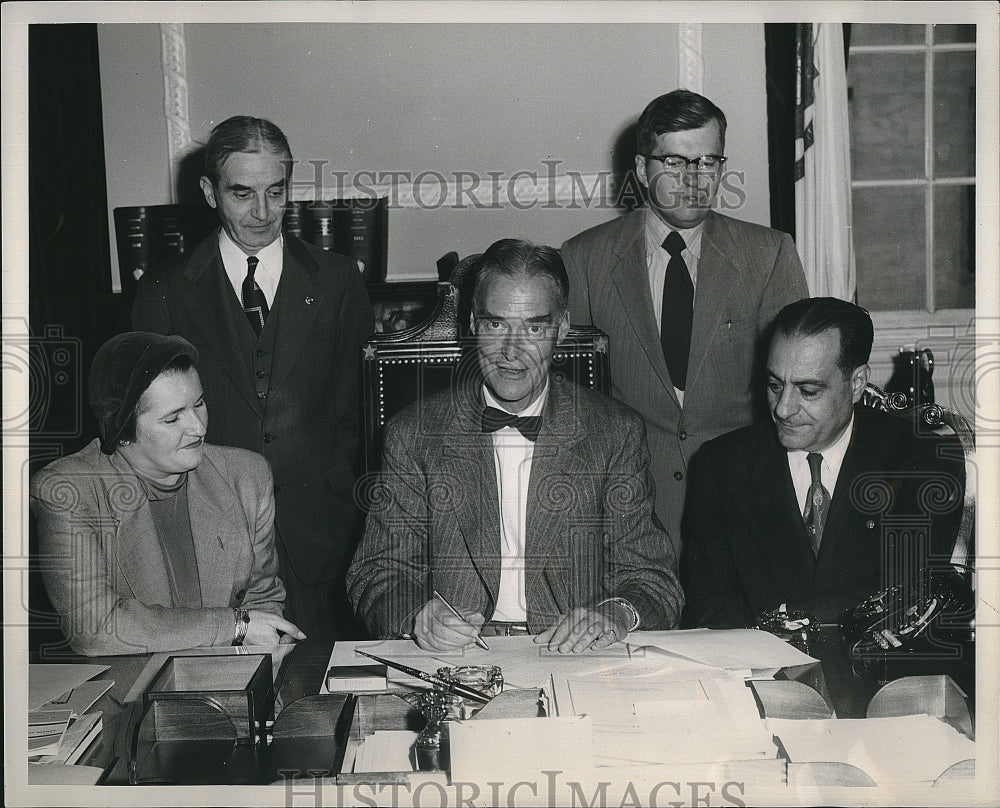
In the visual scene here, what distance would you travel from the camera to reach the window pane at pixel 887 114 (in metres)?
2.60

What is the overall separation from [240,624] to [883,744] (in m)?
1.49

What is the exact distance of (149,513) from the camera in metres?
2.43

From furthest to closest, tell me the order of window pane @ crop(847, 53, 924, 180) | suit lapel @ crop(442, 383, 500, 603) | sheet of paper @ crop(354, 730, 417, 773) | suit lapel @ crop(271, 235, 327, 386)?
suit lapel @ crop(271, 235, 327, 386) → window pane @ crop(847, 53, 924, 180) → suit lapel @ crop(442, 383, 500, 603) → sheet of paper @ crop(354, 730, 417, 773)

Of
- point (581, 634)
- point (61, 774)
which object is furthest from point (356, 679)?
point (61, 774)

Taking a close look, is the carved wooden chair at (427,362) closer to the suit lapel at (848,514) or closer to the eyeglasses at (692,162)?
the eyeglasses at (692,162)

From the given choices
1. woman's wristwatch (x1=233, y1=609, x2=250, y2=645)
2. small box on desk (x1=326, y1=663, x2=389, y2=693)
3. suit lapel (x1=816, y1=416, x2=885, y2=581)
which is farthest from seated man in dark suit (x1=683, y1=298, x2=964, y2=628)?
woman's wristwatch (x1=233, y1=609, x2=250, y2=645)

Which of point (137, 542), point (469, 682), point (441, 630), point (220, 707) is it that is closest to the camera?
point (220, 707)

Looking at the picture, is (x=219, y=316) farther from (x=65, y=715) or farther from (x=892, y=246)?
(x=892, y=246)

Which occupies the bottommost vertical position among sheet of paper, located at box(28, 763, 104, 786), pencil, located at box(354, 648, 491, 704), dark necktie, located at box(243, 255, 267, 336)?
sheet of paper, located at box(28, 763, 104, 786)

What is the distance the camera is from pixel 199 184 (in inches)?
109

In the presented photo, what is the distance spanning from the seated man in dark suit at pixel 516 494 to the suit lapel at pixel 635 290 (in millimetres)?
290

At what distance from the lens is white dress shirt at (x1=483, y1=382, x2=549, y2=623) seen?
2.50 meters

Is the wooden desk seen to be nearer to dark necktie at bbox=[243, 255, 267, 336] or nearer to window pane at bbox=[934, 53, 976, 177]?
dark necktie at bbox=[243, 255, 267, 336]

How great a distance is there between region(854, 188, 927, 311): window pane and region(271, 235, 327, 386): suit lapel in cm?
157
